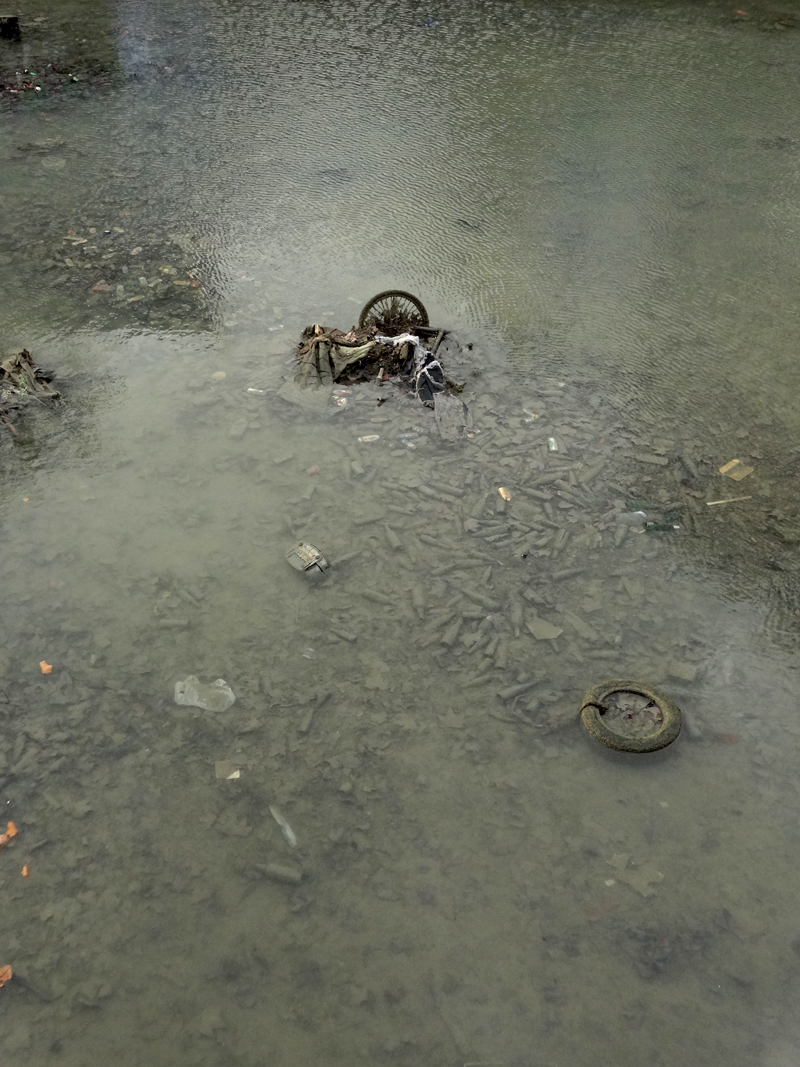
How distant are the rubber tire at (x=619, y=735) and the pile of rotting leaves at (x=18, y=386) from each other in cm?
472

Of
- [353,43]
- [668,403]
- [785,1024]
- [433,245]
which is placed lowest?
[785,1024]

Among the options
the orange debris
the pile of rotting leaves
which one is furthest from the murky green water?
the pile of rotting leaves

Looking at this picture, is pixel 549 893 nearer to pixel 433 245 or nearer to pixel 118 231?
pixel 433 245

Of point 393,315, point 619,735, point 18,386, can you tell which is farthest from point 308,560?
point 18,386

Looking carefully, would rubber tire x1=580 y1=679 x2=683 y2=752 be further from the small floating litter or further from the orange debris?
the orange debris

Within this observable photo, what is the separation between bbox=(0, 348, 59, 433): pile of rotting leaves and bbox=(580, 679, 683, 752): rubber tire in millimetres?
4717

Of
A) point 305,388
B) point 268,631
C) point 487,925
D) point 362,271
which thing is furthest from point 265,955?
point 362,271

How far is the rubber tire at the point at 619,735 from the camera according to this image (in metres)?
4.22

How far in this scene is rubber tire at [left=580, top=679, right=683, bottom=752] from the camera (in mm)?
4219

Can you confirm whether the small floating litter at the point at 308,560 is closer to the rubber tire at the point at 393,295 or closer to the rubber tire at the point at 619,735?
the rubber tire at the point at 619,735

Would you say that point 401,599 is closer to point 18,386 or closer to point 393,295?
point 393,295

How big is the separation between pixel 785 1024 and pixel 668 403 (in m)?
4.28

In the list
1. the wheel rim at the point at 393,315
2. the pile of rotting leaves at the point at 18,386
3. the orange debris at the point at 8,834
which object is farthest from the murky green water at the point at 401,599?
the wheel rim at the point at 393,315

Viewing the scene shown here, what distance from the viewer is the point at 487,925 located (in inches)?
147
